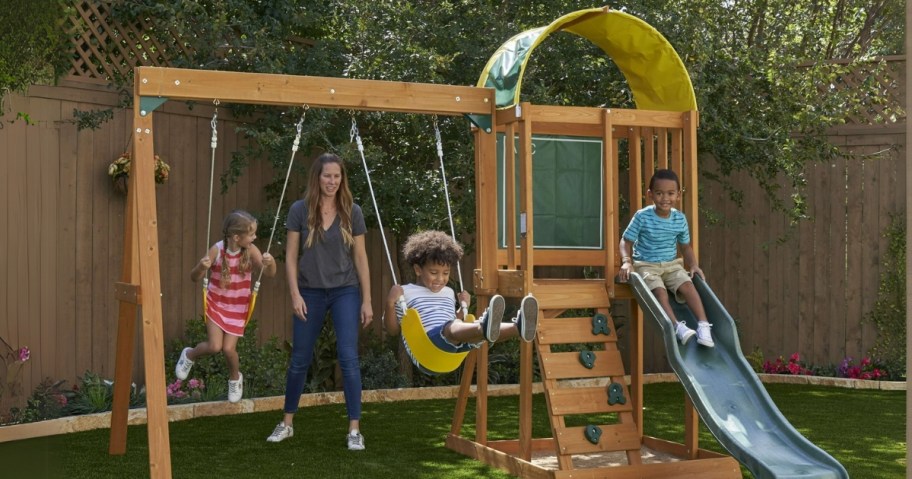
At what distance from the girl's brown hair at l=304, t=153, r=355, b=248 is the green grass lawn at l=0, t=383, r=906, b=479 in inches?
45.1

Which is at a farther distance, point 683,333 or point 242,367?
point 242,367

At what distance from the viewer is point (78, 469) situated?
4.83 meters

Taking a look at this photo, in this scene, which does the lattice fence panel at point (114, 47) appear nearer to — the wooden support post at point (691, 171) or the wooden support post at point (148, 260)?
the wooden support post at point (148, 260)

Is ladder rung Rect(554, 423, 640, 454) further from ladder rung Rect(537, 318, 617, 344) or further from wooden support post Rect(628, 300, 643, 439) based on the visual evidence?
wooden support post Rect(628, 300, 643, 439)

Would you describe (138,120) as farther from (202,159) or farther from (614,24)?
(202,159)

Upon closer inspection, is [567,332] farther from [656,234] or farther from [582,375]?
[656,234]

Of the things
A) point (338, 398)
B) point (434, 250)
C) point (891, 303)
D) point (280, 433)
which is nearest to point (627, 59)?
point (434, 250)

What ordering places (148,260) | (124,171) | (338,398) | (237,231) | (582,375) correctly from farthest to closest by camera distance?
1. (338,398)
2. (124,171)
3. (237,231)
4. (582,375)
5. (148,260)

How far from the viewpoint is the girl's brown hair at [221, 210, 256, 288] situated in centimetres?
552

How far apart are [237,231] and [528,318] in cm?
186

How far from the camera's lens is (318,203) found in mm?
5340

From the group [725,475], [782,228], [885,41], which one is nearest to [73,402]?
[725,475]

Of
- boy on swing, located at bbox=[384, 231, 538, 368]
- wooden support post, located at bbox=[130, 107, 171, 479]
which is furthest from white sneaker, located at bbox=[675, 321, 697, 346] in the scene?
wooden support post, located at bbox=[130, 107, 171, 479]

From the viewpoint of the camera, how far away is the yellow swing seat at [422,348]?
4.87 metres
